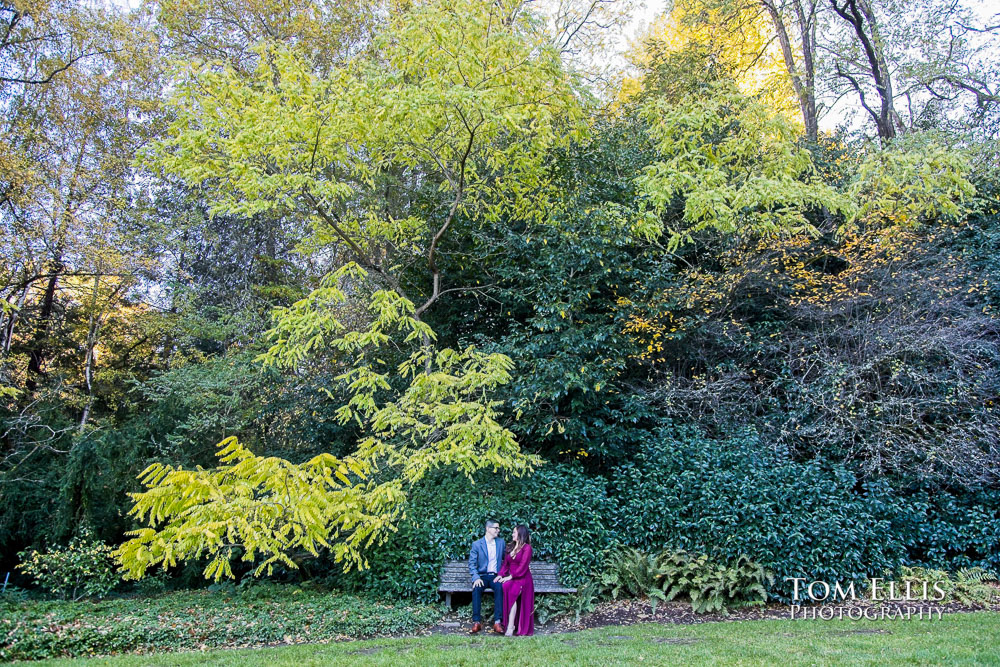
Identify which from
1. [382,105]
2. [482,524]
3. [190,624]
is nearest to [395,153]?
[382,105]

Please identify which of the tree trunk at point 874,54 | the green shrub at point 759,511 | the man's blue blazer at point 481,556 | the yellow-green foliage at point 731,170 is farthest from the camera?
the tree trunk at point 874,54

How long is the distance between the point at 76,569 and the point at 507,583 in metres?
6.63

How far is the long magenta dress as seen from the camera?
23.3 ft

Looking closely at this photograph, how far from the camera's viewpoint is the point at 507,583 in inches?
284

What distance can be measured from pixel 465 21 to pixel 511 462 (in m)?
6.03

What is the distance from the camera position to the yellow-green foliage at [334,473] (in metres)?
4.93

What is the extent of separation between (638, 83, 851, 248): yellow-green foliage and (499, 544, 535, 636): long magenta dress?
544 cm

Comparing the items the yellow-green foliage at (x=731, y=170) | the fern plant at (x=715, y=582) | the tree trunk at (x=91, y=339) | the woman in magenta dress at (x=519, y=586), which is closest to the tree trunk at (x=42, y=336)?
the tree trunk at (x=91, y=339)

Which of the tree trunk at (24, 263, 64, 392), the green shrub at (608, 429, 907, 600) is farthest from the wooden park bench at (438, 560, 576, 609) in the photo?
the tree trunk at (24, 263, 64, 392)

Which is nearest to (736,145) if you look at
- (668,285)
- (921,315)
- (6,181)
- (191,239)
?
(668,285)

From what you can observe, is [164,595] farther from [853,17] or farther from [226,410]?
[853,17]

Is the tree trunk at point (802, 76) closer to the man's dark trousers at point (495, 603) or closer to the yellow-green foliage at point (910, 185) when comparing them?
the yellow-green foliage at point (910, 185)

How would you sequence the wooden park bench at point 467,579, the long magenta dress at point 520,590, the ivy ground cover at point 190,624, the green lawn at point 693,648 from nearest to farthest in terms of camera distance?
the green lawn at point 693,648, the ivy ground cover at point 190,624, the long magenta dress at point 520,590, the wooden park bench at point 467,579

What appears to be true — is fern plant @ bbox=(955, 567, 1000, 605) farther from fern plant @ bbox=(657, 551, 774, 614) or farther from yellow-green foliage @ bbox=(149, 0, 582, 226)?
yellow-green foliage @ bbox=(149, 0, 582, 226)
